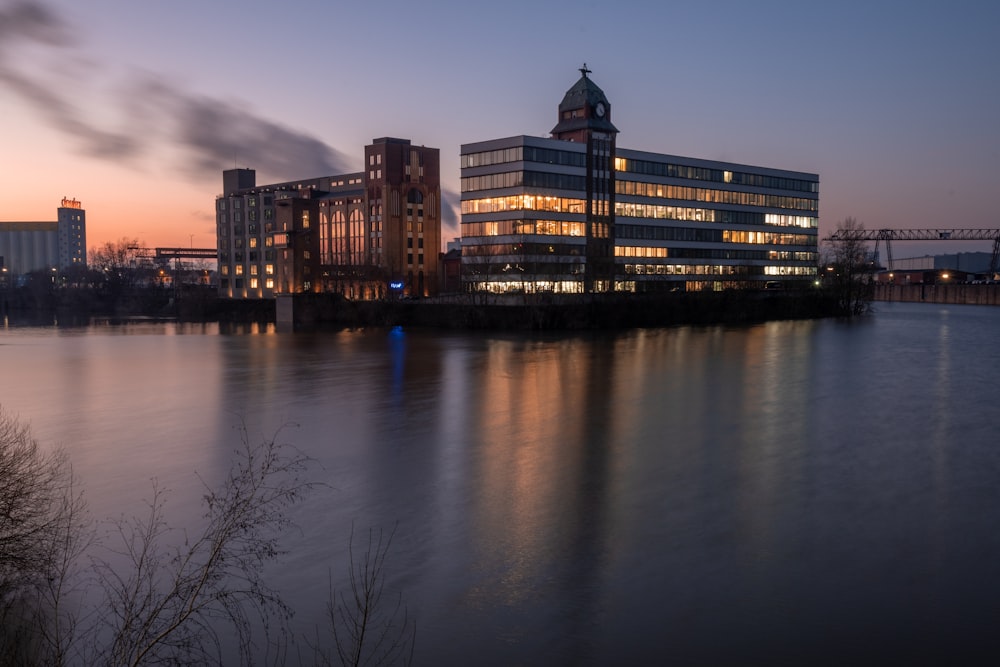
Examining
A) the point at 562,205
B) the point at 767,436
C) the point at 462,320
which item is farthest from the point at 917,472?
the point at 562,205

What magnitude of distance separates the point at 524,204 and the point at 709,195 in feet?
141

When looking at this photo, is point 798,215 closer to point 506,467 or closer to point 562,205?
point 562,205

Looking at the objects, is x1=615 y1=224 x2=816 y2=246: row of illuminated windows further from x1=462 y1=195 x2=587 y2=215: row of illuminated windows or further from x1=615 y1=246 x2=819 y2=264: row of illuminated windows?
x1=462 y1=195 x2=587 y2=215: row of illuminated windows

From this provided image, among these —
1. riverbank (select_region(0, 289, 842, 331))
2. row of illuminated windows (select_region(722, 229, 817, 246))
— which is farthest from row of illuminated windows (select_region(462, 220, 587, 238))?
row of illuminated windows (select_region(722, 229, 817, 246))

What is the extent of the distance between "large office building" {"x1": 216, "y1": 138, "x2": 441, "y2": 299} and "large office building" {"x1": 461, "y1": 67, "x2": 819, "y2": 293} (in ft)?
101

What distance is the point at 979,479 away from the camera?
24031mm

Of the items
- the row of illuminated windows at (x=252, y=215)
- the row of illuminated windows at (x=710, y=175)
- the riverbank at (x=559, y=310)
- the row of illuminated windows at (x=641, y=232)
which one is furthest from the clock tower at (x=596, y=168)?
the row of illuminated windows at (x=252, y=215)

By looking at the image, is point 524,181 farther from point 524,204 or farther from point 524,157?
point 524,157

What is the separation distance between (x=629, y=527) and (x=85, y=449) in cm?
2060

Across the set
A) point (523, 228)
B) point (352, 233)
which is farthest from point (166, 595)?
point (352, 233)

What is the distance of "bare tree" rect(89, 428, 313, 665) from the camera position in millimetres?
12586

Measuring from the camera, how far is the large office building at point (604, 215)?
11331 cm

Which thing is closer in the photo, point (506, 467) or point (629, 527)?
point (629, 527)

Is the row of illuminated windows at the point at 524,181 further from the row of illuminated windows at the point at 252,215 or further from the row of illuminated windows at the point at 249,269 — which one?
the row of illuminated windows at the point at 252,215
